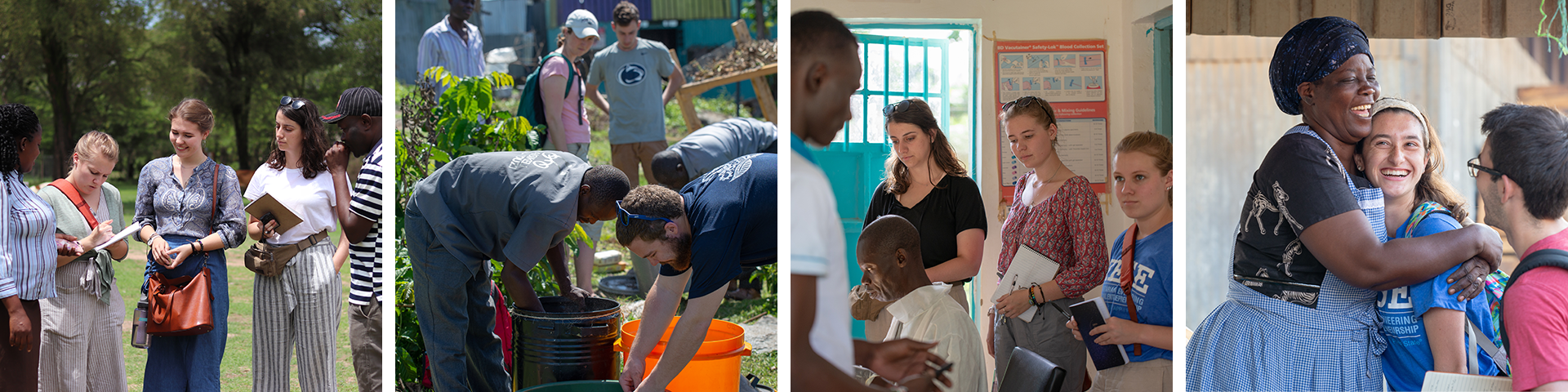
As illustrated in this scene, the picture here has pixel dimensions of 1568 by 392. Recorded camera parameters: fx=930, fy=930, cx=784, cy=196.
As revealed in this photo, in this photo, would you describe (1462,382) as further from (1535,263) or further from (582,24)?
(582,24)

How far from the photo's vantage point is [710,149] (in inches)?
183

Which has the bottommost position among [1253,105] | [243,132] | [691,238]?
[691,238]

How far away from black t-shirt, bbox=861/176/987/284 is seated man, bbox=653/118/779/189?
1.61 meters

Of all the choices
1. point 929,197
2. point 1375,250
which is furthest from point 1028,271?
point 1375,250

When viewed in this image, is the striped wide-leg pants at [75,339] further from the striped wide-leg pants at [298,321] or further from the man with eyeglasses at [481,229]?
the man with eyeglasses at [481,229]

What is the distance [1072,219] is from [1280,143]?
647 mm

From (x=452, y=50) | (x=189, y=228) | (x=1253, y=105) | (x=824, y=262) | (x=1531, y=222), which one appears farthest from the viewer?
(x=1253, y=105)

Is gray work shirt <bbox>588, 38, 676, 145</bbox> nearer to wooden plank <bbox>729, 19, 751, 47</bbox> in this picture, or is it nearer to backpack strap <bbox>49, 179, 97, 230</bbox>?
wooden plank <bbox>729, 19, 751, 47</bbox>

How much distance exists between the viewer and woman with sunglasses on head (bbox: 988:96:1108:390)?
3055 mm

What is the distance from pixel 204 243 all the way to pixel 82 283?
629 mm

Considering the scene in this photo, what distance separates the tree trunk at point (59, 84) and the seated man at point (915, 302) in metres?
17.0

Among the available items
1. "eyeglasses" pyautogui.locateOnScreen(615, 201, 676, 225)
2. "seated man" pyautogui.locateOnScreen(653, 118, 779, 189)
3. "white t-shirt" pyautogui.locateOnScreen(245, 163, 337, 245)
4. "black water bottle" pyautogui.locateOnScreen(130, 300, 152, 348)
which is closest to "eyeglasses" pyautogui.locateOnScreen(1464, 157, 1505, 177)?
"eyeglasses" pyautogui.locateOnScreen(615, 201, 676, 225)

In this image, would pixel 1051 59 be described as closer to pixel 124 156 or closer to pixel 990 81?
pixel 990 81

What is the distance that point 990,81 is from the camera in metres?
3.07
